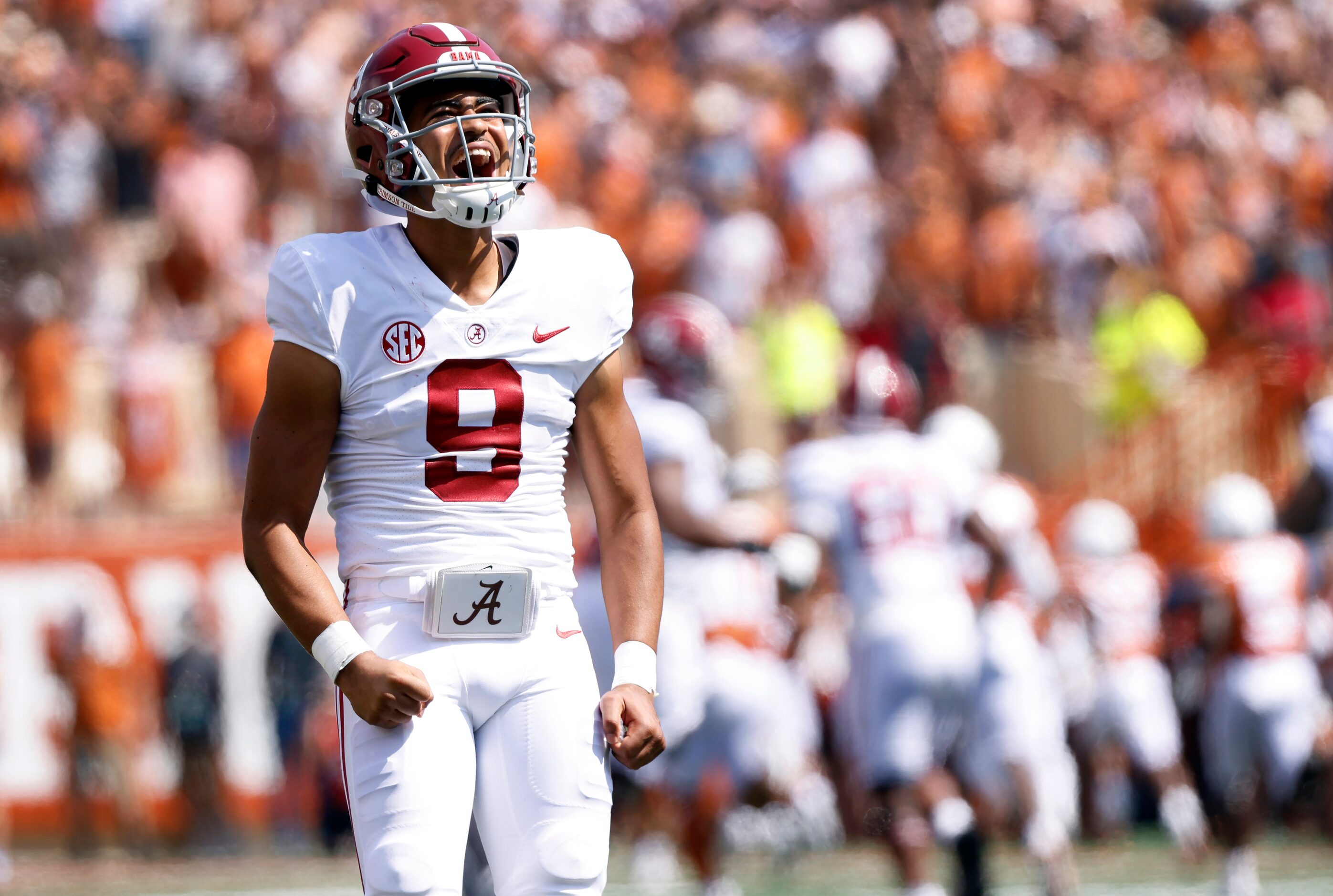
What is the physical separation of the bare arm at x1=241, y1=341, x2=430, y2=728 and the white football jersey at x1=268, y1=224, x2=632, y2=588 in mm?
35

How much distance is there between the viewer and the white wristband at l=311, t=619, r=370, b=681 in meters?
3.40

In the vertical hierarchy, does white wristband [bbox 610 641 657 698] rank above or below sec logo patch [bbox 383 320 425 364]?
below

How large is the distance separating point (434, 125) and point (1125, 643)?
26.3ft

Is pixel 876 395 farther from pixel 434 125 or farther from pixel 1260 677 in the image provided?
pixel 434 125

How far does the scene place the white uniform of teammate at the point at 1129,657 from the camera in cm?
1066

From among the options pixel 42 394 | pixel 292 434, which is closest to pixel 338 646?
pixel 292 434

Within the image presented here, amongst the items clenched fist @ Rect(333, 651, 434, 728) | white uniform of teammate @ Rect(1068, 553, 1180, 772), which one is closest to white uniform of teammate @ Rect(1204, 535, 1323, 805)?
white uniform of teammate @ Rect(1068, 553, 1180, 772)

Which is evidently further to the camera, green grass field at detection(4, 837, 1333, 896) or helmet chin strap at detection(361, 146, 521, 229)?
green grass field at detection(4, 837, 1333, 896)

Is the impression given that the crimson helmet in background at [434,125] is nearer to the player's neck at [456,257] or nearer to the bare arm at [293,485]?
the player's neck at [456,257]

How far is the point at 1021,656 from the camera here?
918 cm

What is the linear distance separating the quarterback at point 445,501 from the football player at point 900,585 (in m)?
3.58

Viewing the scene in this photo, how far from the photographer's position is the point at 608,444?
12.2 feet

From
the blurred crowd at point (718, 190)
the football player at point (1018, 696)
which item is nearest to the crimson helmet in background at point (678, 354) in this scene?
the football player at point (1018, 696)

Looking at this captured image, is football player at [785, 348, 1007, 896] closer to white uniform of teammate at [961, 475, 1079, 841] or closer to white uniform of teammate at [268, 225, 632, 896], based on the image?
white uniform of teammate at [961, 475, 1079, 841]
